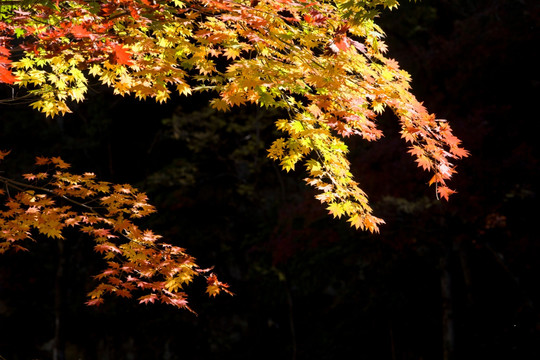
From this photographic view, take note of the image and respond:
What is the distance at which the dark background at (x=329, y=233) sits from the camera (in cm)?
740

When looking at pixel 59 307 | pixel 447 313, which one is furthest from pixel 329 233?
pixel 59 307

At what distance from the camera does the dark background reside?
7402 mm

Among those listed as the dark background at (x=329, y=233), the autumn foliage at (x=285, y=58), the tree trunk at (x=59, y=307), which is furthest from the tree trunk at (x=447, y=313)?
the tree trunk at (x=59, y=307)

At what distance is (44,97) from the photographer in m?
4.38

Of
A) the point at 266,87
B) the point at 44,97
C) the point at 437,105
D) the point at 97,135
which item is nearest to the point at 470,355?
the point at 437,105

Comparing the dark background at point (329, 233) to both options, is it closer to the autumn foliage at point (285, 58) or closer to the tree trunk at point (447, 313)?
the tree trunk at point (447, 313)

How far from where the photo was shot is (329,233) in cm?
871

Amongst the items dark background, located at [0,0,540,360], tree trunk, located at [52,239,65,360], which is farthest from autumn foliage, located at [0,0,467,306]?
tree trunk, located at [52,239,65,360]

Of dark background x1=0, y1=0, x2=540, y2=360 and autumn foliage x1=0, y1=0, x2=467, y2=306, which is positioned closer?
autumn foliage x1=0, y1=0, x2=467, y2=306

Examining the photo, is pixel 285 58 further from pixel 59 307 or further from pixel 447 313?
pixel 59 307

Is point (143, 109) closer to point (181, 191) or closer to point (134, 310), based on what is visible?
point (181, 191)

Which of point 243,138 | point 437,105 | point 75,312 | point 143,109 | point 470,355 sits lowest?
point 470,355

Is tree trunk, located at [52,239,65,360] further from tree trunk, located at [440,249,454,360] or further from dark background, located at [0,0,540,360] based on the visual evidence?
tree trunk, located at [440,249,454,360]

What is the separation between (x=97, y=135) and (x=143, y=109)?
170cm
